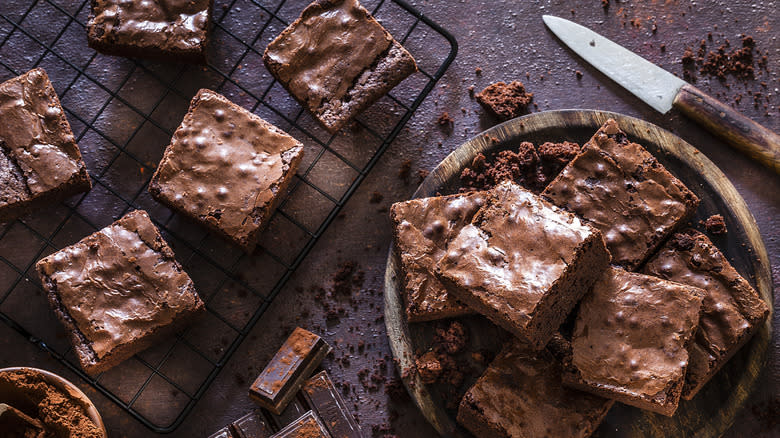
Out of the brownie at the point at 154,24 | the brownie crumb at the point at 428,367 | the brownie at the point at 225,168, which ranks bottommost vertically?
the brownie crumb at the point at 428,367

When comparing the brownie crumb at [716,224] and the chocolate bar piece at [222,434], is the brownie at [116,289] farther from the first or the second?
the brownie crumb at [716,224]

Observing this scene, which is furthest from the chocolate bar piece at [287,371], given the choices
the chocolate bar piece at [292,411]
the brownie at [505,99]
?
the brownie at [505,99]

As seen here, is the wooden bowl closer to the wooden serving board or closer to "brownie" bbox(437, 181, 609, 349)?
the wooden serving board

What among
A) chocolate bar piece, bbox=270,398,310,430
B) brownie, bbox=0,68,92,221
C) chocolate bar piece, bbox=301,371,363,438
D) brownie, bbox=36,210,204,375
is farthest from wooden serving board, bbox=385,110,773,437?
brownie, bbox=0,68,92,221

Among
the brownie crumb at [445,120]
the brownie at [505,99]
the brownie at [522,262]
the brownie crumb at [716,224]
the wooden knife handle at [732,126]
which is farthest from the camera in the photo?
the brownie crumb at [445,120]

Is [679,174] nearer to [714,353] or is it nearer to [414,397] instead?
[714,353]

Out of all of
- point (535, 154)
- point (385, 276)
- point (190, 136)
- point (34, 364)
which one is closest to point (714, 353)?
point (535, 154)

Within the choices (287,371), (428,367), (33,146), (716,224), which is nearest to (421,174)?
(428,367)
